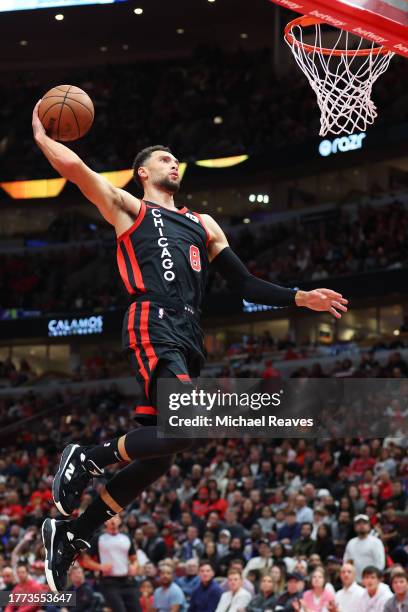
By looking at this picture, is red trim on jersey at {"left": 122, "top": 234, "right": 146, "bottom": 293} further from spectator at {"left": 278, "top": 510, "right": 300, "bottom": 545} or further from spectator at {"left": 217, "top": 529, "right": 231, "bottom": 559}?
spectator at {"left": 217, "top": 529, "right": 231, "bottom": 559}

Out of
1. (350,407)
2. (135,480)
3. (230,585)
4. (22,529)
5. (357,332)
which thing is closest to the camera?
(135,480)

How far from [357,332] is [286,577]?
18437mm

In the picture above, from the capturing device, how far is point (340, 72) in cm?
1045

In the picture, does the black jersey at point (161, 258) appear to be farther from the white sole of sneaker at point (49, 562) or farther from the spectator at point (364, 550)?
the spectator at point (364, 550)

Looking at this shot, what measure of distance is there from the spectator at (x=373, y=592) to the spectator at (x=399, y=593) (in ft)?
0.85

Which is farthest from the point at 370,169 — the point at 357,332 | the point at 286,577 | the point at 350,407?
the point at 350,407

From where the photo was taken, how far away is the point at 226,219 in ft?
117

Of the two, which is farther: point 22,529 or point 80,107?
point 22,529

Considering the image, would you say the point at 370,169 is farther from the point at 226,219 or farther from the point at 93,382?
the point at 93,382

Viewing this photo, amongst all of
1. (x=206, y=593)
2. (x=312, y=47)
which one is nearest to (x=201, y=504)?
(x=206, y=593)

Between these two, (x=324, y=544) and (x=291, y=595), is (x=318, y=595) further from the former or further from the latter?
(x=324, y=544)

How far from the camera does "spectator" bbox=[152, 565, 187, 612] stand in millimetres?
13516

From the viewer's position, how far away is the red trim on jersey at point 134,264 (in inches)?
262

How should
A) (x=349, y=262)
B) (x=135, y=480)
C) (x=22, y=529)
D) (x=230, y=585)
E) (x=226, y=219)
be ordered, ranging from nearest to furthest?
1. (x=135, y=480)
2. (x=230, y=585)
3. (x=22, y=529)
4. (x=349, y=262)
5. (x=226, y=219)
